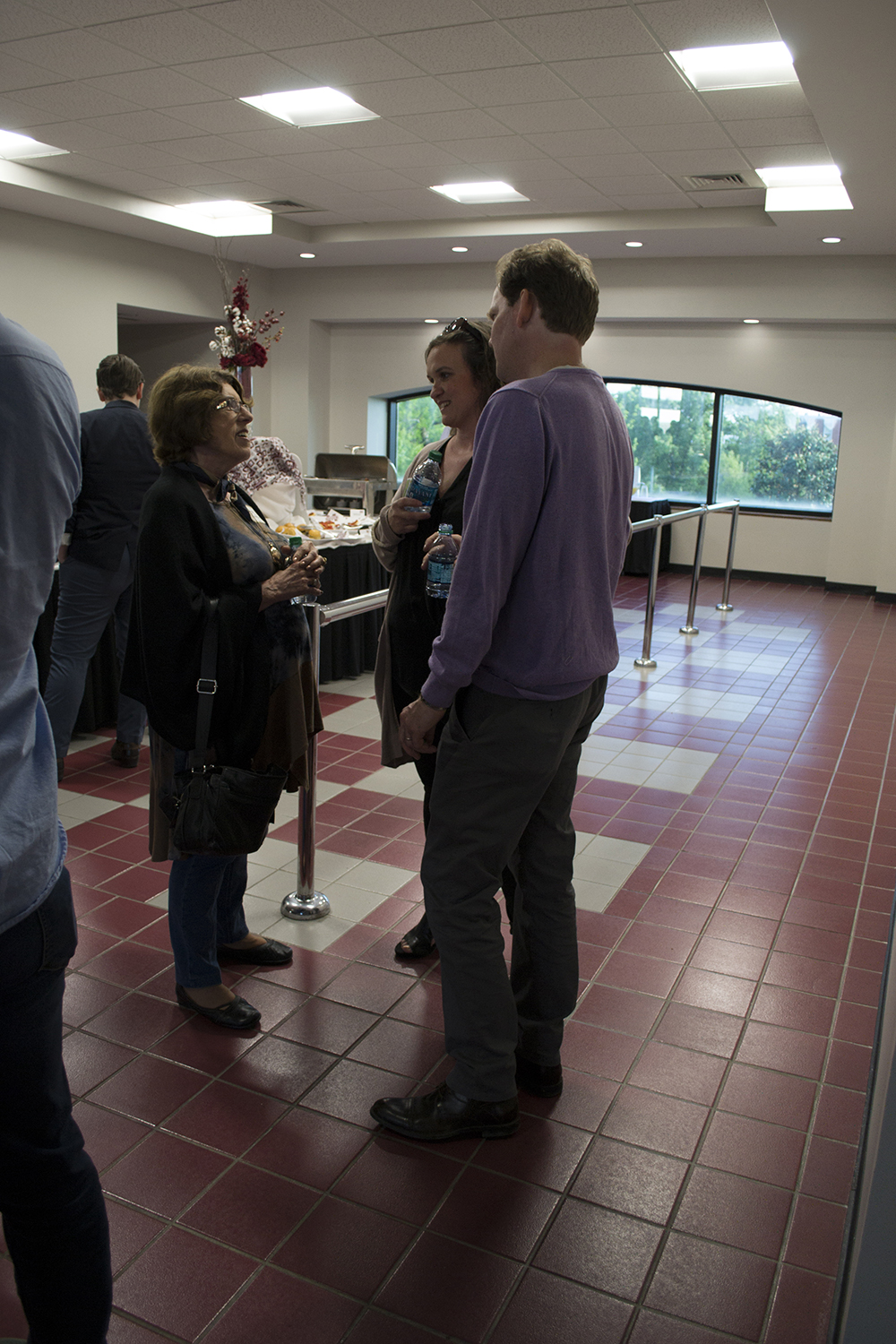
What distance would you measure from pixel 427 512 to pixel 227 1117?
4.03 feet

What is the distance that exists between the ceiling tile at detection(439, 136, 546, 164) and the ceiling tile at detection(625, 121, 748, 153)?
0.68 meters

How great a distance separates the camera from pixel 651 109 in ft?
17.8

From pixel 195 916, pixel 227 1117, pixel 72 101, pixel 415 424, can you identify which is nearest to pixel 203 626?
pixel 195 916

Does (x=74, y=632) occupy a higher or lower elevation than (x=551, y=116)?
lower

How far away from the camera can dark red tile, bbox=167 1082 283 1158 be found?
1.84 metres

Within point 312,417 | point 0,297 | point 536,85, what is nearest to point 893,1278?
point 536,85

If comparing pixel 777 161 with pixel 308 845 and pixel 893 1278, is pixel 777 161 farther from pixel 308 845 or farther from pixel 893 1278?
pixel 893 1278

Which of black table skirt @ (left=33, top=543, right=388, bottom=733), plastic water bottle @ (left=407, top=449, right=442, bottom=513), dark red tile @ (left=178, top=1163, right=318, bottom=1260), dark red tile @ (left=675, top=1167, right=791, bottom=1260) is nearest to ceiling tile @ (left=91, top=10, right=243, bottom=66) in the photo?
black table skirt @ (left=33, top=543, right=388, bottom=733)

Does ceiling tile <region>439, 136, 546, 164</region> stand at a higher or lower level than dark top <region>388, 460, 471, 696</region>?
higher

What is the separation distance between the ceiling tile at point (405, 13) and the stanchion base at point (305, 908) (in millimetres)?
3610

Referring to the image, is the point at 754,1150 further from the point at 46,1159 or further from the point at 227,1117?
the point at 46,1159

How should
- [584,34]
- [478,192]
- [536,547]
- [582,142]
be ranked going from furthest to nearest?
[478,192], [582,142], [584,34], [536,547]

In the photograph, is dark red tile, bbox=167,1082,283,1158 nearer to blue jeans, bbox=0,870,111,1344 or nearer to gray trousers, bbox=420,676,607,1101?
gray trousers, bbox=420,676,607,1101

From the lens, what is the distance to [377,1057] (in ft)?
6.90
